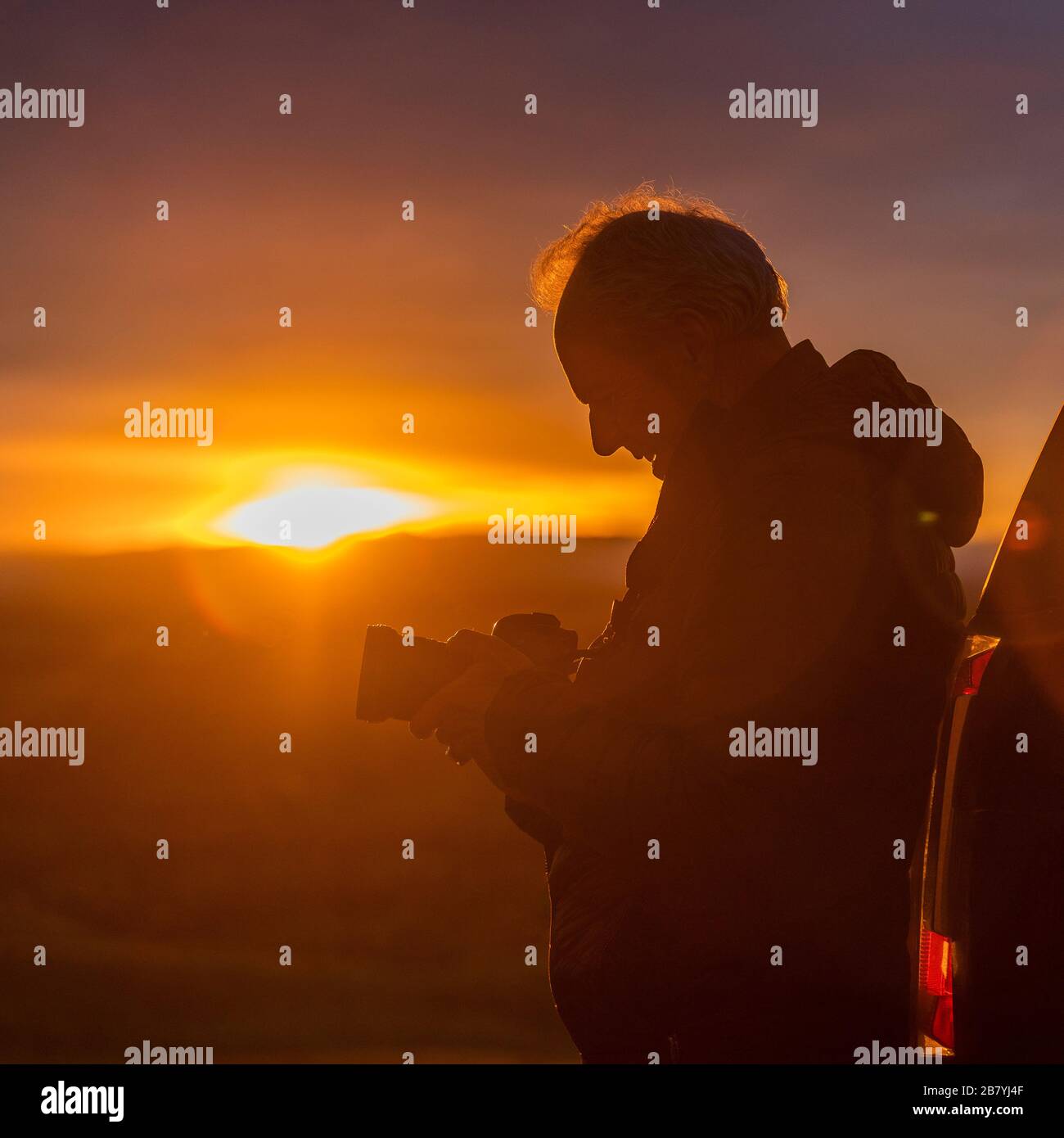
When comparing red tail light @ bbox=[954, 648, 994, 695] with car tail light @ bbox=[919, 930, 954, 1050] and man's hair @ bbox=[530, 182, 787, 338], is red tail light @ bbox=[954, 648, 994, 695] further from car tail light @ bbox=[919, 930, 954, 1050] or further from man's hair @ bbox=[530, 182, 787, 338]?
man's hair @ bbox=[530, 182, 787, 338]

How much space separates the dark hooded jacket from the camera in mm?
2283

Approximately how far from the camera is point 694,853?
2.41m

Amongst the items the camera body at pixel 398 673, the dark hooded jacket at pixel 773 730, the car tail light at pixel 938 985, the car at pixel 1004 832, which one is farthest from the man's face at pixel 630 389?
the car tail light at pixel 938 985

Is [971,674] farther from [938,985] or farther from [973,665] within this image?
[938,985]

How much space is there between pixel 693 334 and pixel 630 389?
0.56ft

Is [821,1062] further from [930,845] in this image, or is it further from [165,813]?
[165,813]

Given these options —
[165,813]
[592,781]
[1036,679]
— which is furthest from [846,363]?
[165,813]

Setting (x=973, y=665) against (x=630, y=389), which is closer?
(x=973, y=665)

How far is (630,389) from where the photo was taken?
2.81 metres

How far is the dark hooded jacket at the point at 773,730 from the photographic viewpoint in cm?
228

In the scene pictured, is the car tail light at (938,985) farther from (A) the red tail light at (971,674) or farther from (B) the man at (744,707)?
(A) the red tail light at (971,674)

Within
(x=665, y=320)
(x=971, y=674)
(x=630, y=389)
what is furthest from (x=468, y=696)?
(x=971, y=674)

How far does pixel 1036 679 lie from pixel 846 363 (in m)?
0.70

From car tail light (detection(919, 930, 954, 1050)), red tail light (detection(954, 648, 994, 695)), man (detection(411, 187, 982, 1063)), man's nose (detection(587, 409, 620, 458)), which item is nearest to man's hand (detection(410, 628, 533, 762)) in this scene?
man (detection(411, 187, 982, 1063))
